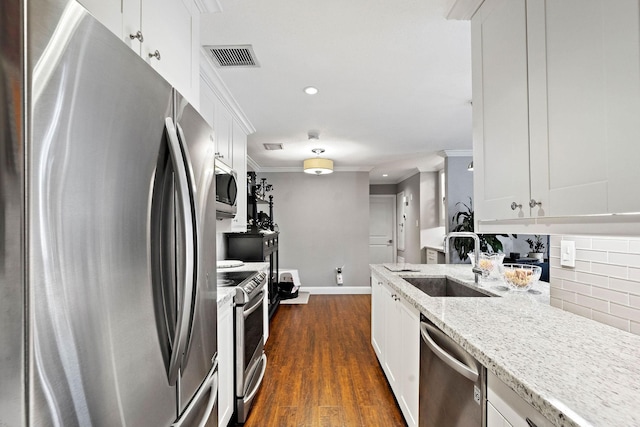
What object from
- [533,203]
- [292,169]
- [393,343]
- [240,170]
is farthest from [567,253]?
[292,169]

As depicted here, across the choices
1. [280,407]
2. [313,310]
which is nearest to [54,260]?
[280,407]

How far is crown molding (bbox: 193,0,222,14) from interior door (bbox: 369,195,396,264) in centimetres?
720

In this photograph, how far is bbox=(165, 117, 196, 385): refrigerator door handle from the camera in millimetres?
828

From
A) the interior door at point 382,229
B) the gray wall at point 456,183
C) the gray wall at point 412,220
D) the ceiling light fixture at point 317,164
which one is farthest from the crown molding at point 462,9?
the interior door at point 382,229

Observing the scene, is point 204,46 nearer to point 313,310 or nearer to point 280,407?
point 280,407

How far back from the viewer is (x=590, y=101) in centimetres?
93

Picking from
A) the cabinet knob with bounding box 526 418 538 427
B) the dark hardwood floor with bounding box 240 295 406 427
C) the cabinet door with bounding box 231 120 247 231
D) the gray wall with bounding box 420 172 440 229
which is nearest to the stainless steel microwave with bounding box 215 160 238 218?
the cabinet door with bounding box 231 120 247 231

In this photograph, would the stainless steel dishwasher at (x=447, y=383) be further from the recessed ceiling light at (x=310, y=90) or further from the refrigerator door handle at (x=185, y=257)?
the recessed ceiling light at (x=310, y=90)

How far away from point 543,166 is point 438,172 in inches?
219

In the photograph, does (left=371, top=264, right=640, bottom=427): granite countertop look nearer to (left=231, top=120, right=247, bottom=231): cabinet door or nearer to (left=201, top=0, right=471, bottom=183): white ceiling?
(left=201, top=0, right=471, bottom=183): white ceiling

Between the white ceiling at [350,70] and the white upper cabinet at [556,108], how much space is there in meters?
0.45

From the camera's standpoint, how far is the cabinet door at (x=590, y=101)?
32.1 inches

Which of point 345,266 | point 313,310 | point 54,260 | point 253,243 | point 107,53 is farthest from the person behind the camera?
point 345,266

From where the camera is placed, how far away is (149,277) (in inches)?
30.0
